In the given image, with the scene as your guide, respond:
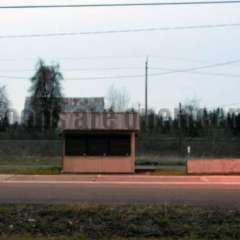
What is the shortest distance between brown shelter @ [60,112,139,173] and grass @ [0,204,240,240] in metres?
24.1

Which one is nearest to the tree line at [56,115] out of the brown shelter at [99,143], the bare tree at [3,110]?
the bare tree at [3,110]

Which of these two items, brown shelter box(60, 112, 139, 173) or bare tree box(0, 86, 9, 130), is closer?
brown shelter box(60, 112, 139, 173)

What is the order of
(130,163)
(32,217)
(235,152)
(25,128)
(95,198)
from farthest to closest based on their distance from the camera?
(25,128) < (235,152) < (130,163) < (95,198) < (32,217)

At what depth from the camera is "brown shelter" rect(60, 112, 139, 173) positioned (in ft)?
134

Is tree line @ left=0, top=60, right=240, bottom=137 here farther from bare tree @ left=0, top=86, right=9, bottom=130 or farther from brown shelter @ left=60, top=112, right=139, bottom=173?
brown shelter @ left=60, top=112, right=139, bottom=173

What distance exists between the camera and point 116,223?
13.9 metres

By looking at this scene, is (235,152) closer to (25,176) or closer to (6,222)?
(25,176)

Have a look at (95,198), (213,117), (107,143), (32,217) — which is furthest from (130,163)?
(213,117)

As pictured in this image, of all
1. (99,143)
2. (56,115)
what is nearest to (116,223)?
(99,143)

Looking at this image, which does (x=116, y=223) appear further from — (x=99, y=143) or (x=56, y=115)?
(x=56, y=115)

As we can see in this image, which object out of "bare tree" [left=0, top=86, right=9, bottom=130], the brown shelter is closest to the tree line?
"bare tree" [left=0, top=86, right=9, bottom=130]

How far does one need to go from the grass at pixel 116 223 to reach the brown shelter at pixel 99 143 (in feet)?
79.1

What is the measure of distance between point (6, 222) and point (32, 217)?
76 cm

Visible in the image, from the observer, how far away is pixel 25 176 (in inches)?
1501
